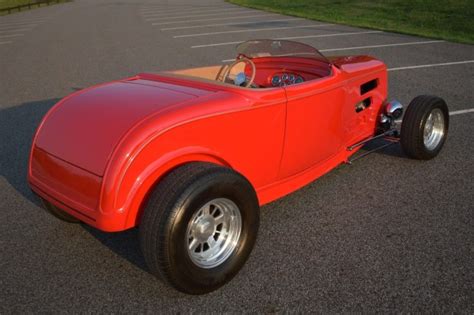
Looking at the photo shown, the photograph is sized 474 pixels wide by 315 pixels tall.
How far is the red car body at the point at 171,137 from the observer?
8.04 feet

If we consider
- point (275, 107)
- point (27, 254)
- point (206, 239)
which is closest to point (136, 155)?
point (206, 239)

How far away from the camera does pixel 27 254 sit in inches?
121

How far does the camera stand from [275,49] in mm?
3984

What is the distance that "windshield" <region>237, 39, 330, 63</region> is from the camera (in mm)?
3842

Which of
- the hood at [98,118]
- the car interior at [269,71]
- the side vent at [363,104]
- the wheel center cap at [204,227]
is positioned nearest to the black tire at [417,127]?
the side vent at [363,104]

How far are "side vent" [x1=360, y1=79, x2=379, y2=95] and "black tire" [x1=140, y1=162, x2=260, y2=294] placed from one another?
2.00m

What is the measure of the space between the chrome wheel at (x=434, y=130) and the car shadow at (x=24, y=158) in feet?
10.2

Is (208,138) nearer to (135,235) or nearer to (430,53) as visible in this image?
(135,235)

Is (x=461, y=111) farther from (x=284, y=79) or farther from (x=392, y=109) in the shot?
(x=284, y=79)

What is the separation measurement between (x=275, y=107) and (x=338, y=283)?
1.25 meters

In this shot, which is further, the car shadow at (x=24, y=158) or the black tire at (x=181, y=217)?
the car shadow at (x=24, y=158)

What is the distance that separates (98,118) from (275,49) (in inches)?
75.5

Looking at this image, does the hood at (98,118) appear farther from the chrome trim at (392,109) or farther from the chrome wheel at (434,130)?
the chrome wheel at (434,130)

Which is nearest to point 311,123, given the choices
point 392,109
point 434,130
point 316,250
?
point 316,250
